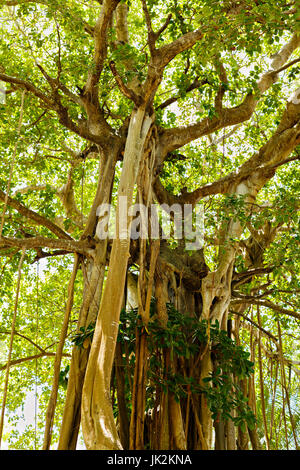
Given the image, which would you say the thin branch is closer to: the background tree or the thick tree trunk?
the background tree

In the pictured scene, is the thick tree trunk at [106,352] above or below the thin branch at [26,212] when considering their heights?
below

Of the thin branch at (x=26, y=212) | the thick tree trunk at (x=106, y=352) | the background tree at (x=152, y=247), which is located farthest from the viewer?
the thin branch at (x=26, y=212)

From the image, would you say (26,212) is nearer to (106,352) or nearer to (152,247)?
(152,247)

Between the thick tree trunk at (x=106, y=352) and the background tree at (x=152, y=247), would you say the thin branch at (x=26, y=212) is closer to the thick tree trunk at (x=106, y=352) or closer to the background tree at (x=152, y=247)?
the background tree at (x=152, y=247)

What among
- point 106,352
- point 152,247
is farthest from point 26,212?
point 106,352

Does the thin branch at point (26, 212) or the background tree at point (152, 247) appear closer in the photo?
the background tree at point (152, 247)

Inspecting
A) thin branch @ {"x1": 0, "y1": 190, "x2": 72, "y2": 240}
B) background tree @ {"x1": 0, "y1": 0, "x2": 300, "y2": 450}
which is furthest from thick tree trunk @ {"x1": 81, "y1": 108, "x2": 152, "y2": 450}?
thin branch @ {"x1": 0, "y1": 190, "x2": 72, "y2": 240}

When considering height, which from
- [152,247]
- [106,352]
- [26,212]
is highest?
[26,212]

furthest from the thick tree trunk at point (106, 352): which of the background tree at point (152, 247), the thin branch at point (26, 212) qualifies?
the thin branch at point (26, 212)

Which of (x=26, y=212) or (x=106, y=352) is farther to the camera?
(x=26, y=212)

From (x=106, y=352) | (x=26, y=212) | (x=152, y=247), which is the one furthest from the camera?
(x=26, y=212)

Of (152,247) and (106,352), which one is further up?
(152,247)

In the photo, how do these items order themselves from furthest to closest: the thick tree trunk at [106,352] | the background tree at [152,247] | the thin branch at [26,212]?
the thin branch at [26,212], the background tree at [152,247], the thick tree trunk at [106,352]
